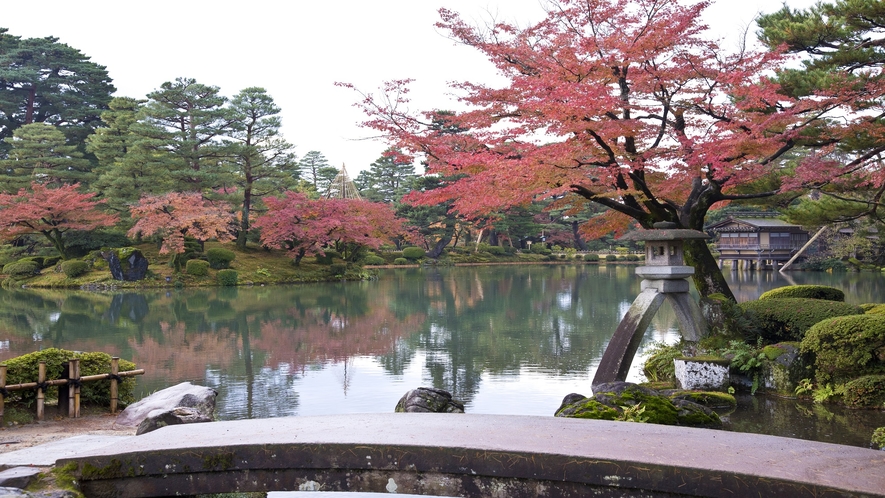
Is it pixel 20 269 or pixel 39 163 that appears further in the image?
pixel 39 163

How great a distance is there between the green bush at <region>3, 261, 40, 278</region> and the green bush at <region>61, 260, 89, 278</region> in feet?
6.83

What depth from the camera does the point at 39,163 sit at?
95.2 feet

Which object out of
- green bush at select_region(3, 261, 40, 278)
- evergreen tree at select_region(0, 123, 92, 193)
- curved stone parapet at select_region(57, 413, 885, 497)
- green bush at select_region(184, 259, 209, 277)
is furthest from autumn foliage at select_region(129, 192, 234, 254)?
curved stone parapet at select_region(57, 413, 885, 497)

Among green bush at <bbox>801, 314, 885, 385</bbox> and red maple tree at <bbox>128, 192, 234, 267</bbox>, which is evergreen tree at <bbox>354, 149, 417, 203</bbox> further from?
green bush at <bbox>801, 314, 885, 385</bbox>

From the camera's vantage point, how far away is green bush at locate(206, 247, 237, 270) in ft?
87.0

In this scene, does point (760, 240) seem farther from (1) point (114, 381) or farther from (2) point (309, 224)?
(1) point (114, 381)

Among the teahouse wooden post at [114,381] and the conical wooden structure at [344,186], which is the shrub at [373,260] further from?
the teahouse wooden post at [114,381]

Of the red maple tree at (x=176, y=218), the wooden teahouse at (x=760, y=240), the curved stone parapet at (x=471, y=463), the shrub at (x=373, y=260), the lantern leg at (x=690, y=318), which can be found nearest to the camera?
the curved stone parapet at (x=471, y=463)

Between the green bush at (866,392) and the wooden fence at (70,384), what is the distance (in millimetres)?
7236

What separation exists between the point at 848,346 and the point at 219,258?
925 inches

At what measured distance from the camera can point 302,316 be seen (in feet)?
54.1

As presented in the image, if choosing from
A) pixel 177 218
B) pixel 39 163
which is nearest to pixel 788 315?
pixel 177 218

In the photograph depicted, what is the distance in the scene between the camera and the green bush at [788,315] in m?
8.15

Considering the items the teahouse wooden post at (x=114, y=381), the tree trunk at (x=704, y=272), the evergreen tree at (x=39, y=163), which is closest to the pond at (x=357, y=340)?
the teahouse wooden post at (x=114, y=381)
